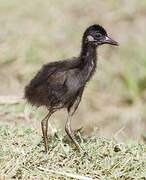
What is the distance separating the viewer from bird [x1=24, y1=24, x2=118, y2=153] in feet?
20.1

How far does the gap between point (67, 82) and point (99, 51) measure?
4.64 meters

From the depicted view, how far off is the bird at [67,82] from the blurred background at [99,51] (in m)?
2.67

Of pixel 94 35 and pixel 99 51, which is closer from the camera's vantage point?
pixel 94 35

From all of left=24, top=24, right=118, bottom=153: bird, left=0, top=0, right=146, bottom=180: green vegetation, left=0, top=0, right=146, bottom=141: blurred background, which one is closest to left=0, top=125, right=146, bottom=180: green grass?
left=24, top=24, right=118, bottom=153: bird

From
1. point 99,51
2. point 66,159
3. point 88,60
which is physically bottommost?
point 66,159

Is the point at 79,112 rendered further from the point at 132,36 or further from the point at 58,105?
the point at 58,105

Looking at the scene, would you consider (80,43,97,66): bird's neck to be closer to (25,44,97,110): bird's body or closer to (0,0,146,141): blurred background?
(25,44,97,110): bird's body

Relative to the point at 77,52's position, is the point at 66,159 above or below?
below

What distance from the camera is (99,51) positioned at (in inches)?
422

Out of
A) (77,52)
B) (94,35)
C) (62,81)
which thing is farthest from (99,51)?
(62,81)

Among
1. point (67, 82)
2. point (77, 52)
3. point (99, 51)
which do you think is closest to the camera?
point (67, 82)

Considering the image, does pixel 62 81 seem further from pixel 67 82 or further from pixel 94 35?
pixel 94 35

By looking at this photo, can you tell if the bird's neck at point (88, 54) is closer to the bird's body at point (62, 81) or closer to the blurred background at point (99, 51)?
the bird's body at point (62, 81)

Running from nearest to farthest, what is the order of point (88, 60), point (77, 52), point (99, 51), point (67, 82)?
point (67, 82)
point (88, 60)
point (77, 52)
point (99, 51)
